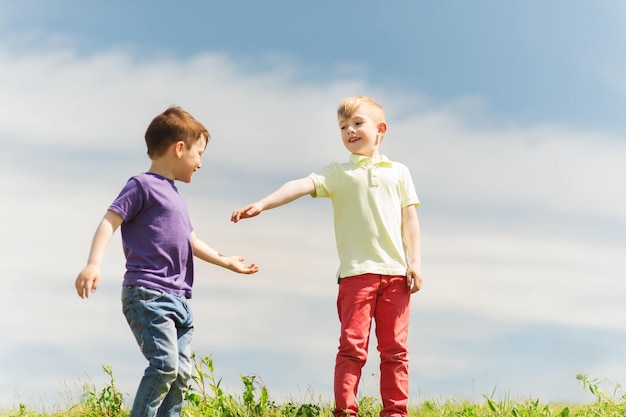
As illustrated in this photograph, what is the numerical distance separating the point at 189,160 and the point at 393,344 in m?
2.22

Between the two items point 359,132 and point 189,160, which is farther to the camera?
point 359,132

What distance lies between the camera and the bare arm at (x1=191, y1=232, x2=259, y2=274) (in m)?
5.99

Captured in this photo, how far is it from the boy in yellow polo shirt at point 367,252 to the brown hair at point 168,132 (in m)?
0.79

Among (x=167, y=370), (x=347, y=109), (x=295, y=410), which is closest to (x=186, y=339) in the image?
(x=167, y=370)

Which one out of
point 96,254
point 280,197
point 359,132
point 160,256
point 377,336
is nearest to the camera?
point 96,254

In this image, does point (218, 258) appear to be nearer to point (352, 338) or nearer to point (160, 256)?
point (160, 256)

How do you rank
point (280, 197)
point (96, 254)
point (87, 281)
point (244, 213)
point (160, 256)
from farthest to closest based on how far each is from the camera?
point (280, 197), point (244, 213), point (160, 256), point (96, 254), point (87, 281)

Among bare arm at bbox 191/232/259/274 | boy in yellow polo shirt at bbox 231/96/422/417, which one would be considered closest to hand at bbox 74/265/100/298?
bare arm at bbox 191/232/259/274

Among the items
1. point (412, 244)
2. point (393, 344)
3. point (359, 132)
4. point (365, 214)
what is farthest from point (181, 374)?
point (359, 132)

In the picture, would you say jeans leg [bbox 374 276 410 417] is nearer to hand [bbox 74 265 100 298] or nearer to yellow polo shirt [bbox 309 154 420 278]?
yellow polo shirt [bbox 309 154 420 278]

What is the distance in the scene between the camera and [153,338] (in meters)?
5.36

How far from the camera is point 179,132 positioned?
5.84m

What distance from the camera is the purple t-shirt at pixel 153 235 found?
551 centimetres

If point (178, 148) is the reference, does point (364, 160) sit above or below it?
above
